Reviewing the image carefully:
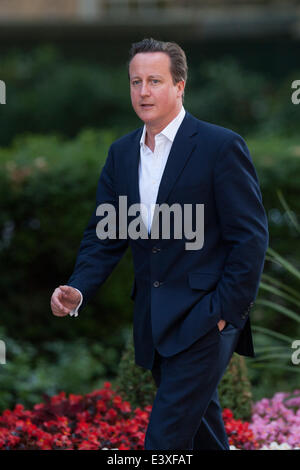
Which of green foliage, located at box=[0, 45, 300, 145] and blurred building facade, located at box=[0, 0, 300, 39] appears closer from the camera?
green foliage, located at box=[0, 45, 300, 145]

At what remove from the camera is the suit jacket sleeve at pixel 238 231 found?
2639mm

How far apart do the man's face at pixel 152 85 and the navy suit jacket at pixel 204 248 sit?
13cm

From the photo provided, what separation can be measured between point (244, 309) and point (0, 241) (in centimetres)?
327

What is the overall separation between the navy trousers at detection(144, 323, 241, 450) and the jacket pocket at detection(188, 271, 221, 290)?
157 mm

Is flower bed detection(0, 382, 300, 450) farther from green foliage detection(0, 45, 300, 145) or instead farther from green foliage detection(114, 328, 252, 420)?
green foliage detection(0, 45, 300, 145)

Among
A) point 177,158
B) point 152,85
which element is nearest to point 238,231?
point 177,158

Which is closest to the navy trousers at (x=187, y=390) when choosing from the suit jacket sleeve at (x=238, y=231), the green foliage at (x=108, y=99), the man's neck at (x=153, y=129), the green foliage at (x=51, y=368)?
the suit jacket sleeve at (x=238, y=231)

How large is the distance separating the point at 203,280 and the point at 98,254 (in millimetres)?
500

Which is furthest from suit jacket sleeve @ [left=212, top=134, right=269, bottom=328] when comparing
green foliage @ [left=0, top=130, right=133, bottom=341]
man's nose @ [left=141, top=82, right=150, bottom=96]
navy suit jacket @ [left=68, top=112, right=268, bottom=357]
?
green foliage @ [left=0, top=130, right=133, bottom=341]

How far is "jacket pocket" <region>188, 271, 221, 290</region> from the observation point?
272 cm

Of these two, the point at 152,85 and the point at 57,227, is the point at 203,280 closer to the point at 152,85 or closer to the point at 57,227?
the point at 152,85

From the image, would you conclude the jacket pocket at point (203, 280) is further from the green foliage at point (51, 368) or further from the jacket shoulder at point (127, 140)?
the green foliage at point (51, 368)

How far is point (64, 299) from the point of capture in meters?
2.83
